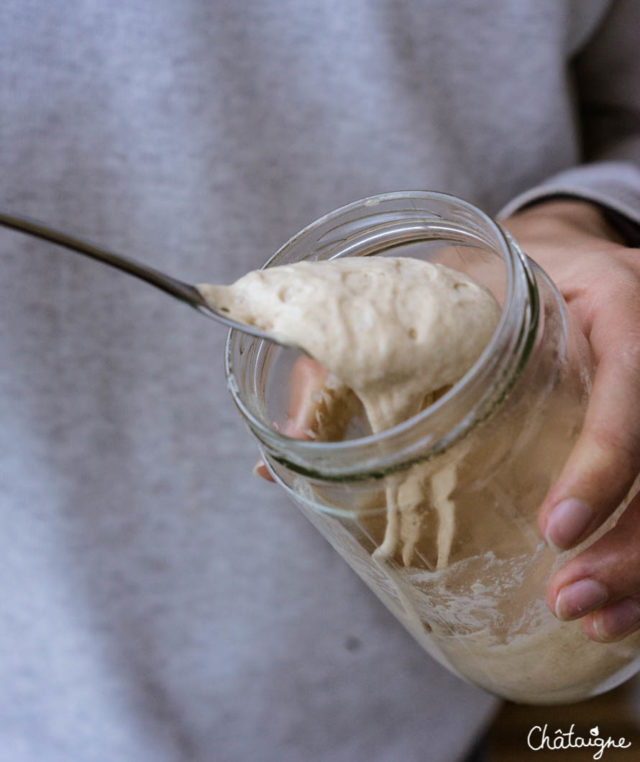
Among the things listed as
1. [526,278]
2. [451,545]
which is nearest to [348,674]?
[451,545]

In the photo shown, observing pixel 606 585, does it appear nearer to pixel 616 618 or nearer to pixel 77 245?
pixel 616 618

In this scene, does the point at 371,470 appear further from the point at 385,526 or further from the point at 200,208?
the point at 200,208

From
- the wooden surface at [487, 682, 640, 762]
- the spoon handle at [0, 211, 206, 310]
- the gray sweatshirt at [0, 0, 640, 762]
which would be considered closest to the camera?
the spoon handle at [0, 211, 206, 310]

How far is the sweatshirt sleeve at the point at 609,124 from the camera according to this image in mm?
653

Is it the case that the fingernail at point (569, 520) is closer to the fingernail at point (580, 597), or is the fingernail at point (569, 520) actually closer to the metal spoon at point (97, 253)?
the fingernail at point (580, 597)

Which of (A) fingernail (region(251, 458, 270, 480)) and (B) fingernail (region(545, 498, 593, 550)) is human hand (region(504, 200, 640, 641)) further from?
(A) fingernail (region(251, 458, 270, 480))

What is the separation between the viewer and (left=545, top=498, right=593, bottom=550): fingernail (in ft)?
1.10

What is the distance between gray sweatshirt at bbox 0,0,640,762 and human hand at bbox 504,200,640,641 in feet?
0.85

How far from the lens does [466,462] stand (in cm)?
34

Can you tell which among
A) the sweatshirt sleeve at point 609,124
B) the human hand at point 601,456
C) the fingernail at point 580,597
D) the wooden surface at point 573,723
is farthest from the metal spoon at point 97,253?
the wooden surface at point 573,723

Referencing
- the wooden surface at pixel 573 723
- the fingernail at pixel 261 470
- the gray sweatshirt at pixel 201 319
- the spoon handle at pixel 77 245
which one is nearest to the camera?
the spoon handle at pixel 77 245

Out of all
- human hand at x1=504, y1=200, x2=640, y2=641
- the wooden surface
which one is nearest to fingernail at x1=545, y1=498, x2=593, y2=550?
human hand at x1=504, y1=200, x2=640, y2=641

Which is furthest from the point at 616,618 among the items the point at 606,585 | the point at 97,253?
the point at 97,253

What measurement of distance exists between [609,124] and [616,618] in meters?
0.62
